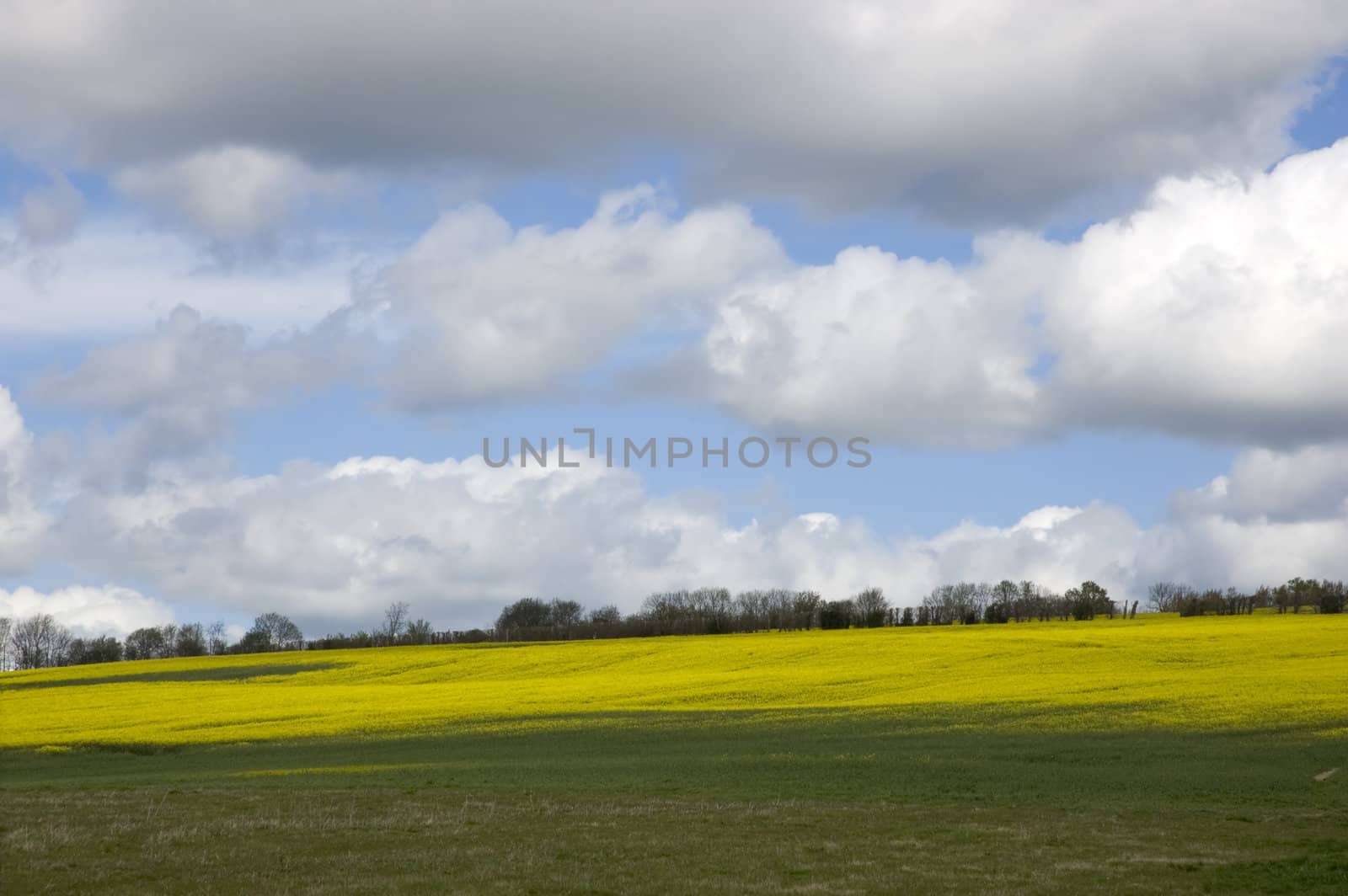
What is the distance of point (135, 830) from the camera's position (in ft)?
85.4

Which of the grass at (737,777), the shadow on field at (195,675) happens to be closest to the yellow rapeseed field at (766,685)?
the grass at (737,777)

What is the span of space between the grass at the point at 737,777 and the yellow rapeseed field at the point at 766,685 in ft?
1.08

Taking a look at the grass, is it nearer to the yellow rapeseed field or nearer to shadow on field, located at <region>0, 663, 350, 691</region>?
the yellow rapeseed field

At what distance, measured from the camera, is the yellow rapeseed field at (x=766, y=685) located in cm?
5016

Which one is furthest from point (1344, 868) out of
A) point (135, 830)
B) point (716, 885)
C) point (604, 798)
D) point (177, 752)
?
point (177, 752)

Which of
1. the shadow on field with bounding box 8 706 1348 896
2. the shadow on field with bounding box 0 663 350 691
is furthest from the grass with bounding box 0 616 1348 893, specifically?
the shadow on field with bounding box 0 663 350 691

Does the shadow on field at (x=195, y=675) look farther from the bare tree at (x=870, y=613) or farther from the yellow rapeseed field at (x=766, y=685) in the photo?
the bare tree at (x=870, y=613)

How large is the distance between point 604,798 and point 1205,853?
558 inches

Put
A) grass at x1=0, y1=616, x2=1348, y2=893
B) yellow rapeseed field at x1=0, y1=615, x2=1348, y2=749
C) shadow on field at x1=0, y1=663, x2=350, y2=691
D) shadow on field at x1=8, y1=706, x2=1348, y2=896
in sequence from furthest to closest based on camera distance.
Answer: shadow on field at x1=0, y1=663, x2=350, y2=691, yellow rapeseed field at x1=0, y1=615, x2=1348, y2=749, grass at x1=0, y1=616, x2=1348, y2=893, shadow on field at x1=8, y1=706, x2=1348, y2=896

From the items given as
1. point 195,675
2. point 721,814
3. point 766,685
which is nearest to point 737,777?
point 721,814

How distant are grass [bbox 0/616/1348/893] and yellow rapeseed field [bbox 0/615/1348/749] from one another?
0.33 m

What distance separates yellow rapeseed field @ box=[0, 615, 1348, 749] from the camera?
1975 inches

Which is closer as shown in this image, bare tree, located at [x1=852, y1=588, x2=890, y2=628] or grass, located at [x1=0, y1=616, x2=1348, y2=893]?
grass, located at [x1=0, y1=616, x2=1348, y2=893]

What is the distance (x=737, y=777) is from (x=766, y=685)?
2603cm
